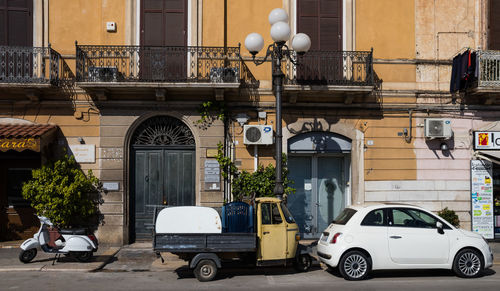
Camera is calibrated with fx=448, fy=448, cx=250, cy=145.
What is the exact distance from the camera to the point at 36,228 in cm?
1267

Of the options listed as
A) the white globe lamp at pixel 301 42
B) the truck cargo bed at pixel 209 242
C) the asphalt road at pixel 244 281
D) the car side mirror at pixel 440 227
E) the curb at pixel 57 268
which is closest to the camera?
the asphalt road at pixel 244 281

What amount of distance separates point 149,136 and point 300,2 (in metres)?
5.83

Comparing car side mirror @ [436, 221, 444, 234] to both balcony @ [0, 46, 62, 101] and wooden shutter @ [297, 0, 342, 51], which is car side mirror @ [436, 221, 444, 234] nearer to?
wooden shutter @ [297, 0, 342, 51]

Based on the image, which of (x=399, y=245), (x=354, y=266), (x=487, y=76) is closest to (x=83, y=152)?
(x=354, y=266)

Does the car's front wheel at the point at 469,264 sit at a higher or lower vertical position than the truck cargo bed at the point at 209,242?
lower

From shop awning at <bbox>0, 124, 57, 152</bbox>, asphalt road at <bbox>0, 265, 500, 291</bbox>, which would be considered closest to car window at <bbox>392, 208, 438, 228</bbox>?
asphalt road at <bbox>0, 265, 500, 291</bbox>

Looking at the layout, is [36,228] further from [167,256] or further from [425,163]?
[425,163]

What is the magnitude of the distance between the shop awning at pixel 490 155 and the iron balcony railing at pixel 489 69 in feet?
6.15

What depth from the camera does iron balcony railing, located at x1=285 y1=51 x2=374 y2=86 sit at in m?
12.6

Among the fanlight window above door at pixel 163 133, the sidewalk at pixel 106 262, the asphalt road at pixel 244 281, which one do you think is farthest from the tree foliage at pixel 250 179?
the asphalt road at pixel 244 281

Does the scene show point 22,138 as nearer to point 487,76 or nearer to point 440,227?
point 440,227

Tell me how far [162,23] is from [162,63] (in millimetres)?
1336

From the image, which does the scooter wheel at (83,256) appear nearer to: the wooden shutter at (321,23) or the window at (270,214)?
the window at (270,214)

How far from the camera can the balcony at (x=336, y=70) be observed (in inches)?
489
